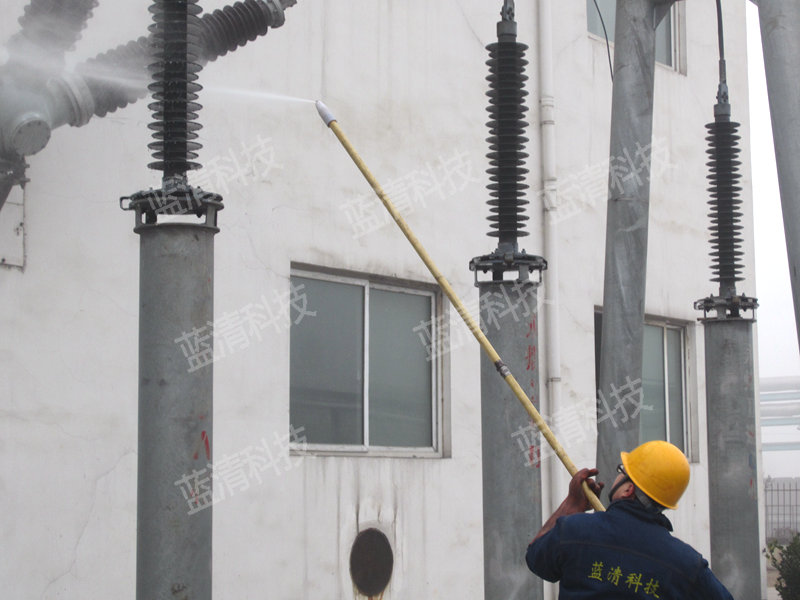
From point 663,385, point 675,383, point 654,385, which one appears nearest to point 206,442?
point 654,385

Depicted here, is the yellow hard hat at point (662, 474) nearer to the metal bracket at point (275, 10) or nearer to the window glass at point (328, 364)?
the metal bracket at point (275, 10)

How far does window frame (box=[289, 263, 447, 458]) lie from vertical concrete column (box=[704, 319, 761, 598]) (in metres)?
2.17

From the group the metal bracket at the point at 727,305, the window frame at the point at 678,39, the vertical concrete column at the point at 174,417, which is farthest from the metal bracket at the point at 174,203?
the window frame at the point at 678,39

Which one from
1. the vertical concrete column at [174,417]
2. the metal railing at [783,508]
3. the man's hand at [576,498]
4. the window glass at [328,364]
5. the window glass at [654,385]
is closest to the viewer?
the vertical concrete column at [174,417]

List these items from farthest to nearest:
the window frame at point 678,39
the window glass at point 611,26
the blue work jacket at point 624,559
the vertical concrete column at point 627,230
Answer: the window frame at point 678,39, the window glass at point 611,26, the vertical concrete column at point 627,230, the blue work jacket at point 624,559

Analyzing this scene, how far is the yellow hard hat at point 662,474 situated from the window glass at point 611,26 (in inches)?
255

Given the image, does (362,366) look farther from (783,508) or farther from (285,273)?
(783,508)

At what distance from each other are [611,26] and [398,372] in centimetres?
440

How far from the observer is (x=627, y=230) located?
610 cm

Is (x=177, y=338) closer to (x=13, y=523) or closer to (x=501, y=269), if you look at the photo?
(x=501, y=269)

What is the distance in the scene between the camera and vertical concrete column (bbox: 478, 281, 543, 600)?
17.1 ft

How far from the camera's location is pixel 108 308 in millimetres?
6527

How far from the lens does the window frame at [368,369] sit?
7801mm

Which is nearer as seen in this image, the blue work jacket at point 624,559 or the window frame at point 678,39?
the blue work jacket at point 624,559
